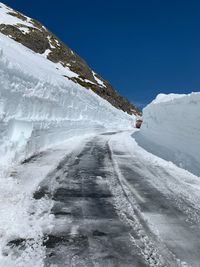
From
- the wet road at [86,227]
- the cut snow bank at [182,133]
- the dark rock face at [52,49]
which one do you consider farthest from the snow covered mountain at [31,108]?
the dark rock face at [52,49]

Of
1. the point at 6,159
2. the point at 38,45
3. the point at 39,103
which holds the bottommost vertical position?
the point at 6,159

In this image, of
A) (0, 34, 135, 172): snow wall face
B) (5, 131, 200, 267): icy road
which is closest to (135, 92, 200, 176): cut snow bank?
(5, 131, 200, 267): icy road

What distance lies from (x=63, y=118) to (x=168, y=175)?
12422 millimetres

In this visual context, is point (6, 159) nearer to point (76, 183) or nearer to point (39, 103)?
point (76, 183)

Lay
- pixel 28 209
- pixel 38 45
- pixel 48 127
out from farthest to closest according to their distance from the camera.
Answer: pixel 38 45 → pixel 48 127 → pixel 28 209

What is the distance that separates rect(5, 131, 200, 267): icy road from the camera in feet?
13.5

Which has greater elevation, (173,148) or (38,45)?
(38,45)

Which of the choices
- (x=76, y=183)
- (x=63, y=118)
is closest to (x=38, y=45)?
(x=63, y=118)

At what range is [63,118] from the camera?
21688mm

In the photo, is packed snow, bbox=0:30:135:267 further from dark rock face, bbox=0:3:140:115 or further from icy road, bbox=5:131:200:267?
dark rock face, bbox=0:3:140:115

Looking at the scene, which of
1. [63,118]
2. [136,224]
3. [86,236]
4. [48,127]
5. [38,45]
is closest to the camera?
[86,236]

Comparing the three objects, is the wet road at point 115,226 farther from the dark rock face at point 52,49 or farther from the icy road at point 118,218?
the dark rock face at point 52,49

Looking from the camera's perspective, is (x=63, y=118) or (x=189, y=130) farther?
(x=63, y=118)

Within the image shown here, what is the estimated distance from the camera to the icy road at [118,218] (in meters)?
4.12
